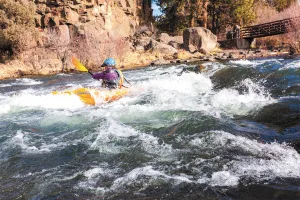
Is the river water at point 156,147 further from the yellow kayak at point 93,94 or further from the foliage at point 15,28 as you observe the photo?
the foliage at point 15,28

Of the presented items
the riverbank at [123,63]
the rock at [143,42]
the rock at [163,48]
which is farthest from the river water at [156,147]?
the rock at [143,42]

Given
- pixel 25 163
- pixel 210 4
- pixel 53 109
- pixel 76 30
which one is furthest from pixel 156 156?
pixel 210 4

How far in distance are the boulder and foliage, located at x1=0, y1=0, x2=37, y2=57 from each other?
1144cm

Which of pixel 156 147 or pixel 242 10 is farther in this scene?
pixel 242 10

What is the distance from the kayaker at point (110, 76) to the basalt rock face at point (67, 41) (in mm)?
11151

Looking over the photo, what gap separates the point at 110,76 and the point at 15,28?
14377mm

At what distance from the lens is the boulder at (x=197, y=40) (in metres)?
23.0

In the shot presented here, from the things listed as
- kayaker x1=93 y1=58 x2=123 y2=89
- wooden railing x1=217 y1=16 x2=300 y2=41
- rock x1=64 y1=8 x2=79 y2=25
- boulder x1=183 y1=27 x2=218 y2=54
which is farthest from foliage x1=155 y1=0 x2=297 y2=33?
kayaker x1=93 y1=58 x2=123 y2=89

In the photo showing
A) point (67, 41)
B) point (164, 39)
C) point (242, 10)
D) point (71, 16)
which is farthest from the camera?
point (242, 10)

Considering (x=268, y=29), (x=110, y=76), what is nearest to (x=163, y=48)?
(x=268, y=29)

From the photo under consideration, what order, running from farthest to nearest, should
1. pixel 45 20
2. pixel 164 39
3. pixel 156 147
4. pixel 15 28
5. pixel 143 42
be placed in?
pixel 164 39 < pixel 143 42 < pixel 45 20 < pixel 15 28 < pixel 156 147

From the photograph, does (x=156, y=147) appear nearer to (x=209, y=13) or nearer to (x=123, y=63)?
(x=123, y=63)

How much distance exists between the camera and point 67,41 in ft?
67.9

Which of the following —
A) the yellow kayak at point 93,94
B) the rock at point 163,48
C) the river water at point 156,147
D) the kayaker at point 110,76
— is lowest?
the river water at point 156,147
